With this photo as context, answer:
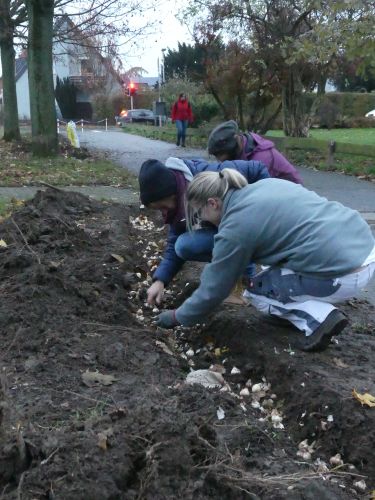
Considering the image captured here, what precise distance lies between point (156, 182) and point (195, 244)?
0.60 meters

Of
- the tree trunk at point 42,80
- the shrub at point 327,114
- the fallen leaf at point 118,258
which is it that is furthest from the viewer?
the shrub at point 327,114

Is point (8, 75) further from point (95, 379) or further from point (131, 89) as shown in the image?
point (131, 89)

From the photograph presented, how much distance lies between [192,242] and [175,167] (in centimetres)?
53

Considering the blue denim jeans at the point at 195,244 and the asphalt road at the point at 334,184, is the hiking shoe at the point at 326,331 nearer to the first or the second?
the blue denim jeans at the point at 195,244

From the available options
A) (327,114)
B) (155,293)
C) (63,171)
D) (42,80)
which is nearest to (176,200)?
(155,293)

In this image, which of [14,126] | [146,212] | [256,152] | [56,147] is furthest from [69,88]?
[256,152]

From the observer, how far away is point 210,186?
13.3ft

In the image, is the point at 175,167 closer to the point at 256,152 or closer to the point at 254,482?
the point at 256,152

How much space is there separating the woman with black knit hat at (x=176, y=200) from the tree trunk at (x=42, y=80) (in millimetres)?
12692

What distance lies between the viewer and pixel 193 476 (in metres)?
2.51

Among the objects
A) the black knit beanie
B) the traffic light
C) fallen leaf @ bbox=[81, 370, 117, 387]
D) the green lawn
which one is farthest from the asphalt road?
the traffic light

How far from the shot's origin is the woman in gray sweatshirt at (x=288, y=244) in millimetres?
3971

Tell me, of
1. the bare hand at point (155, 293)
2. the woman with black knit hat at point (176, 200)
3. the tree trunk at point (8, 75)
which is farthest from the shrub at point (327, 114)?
the bare hand at point (155, 293)

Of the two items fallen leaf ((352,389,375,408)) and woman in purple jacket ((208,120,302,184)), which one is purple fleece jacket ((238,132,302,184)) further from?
fallen leaf ((352,389,375,408))
